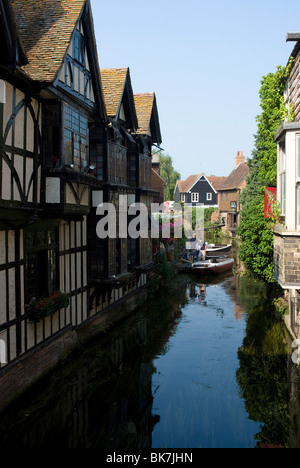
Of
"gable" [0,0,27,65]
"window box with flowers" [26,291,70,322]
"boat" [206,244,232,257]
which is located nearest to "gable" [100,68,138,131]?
"gable" [0,0,27,65]

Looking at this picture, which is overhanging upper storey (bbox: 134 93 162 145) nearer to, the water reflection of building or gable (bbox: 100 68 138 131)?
gable (bbox: 100 68 138 131)

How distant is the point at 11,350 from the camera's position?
1122cm

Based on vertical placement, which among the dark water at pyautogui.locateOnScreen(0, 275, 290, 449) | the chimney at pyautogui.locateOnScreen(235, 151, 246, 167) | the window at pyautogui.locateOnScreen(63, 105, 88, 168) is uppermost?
the chimney at pyautogui.locateOnScreen(235, 151, 246, 167)

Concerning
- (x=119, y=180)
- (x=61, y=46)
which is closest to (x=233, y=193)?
(x=119, y=180)

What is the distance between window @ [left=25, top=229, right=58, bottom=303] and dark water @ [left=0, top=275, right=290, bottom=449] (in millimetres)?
2503

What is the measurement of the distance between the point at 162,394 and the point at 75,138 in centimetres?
818

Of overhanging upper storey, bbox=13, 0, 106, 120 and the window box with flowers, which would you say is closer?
the window box with flowers

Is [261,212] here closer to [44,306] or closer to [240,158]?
[44,306]

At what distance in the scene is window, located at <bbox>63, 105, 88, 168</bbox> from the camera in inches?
536

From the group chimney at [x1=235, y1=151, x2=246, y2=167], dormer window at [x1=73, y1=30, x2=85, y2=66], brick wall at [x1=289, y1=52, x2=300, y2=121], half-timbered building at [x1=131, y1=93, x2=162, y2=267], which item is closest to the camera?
brick wall at [x1=289, y1=52, x2=300, y2=121]

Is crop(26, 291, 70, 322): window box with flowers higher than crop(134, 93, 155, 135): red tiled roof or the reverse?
the reverse

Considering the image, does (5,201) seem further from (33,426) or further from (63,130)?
(33,426)

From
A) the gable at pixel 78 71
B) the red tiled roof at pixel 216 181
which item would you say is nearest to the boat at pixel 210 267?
the gable at pixel 78 71

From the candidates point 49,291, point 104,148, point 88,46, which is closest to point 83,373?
point 49,291
